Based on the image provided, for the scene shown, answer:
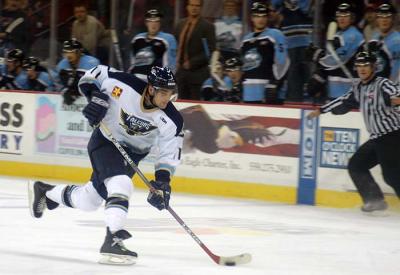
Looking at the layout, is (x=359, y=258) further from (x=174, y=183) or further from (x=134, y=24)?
A: (x=134, y=24)

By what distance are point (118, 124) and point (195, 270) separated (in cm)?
99

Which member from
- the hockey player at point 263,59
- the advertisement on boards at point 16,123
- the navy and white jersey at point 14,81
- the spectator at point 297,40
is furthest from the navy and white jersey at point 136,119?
the navy and white jersey at point 14,81

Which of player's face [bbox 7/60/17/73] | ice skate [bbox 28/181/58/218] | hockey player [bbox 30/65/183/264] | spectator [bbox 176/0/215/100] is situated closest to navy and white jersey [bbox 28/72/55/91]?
player's face [bbox 7/60/17/73]

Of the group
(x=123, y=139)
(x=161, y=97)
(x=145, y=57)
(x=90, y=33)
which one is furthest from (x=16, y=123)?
(x=161, y=97)

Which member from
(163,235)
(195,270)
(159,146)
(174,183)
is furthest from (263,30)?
(195,270)

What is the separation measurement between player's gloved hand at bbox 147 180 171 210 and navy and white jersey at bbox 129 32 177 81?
4112mm

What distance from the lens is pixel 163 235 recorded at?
6.68 m

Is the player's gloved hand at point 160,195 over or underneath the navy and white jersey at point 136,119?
underneath

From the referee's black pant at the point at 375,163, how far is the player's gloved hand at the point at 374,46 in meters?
0.76

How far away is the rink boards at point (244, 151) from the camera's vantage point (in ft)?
28.2

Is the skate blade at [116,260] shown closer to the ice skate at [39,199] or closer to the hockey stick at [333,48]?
the ice skate at [39,199]

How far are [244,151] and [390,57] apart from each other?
1.52 meters

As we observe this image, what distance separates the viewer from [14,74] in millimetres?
10914

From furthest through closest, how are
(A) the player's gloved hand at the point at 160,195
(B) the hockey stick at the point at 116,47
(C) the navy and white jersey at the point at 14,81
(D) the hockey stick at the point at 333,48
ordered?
(C) the navy and white jersey at the point at 14,81 < (B) the hockey stick at the point at 116,47 < (D) the hockey stick at the point at 333,48 < (A) the player's gloved hand at the point at 160,195
